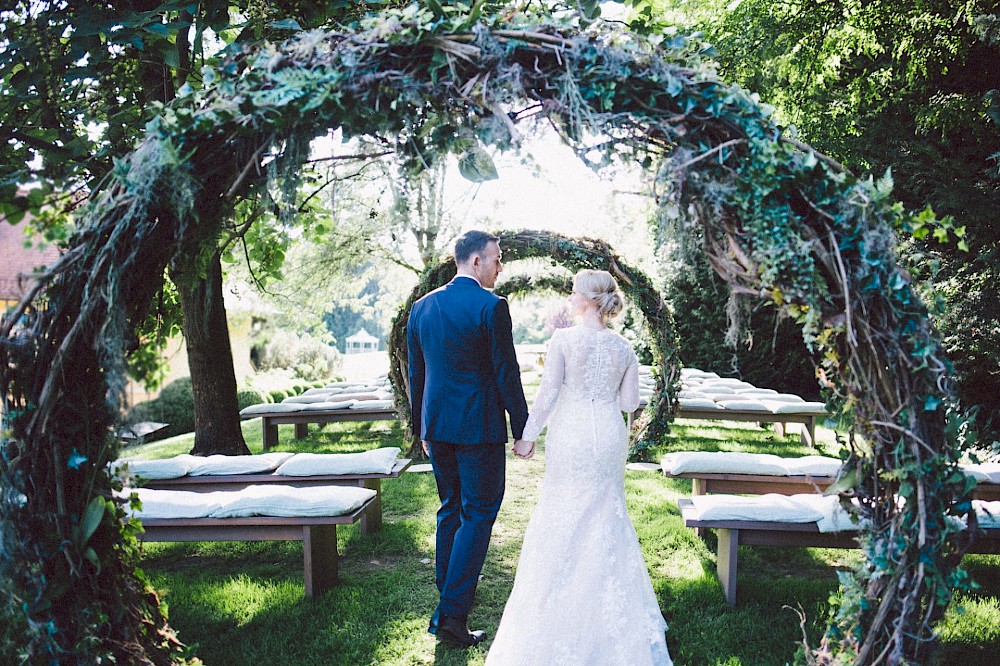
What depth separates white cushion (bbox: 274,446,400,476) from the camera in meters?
5.23

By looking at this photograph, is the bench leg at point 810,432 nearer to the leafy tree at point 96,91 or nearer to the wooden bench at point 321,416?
the wooden bench at point 321,416

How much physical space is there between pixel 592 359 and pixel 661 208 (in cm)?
120

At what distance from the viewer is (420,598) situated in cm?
420

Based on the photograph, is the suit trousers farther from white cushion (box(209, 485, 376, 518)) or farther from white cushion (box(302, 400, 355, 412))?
white cushion (box(302, 400, 355, 412))

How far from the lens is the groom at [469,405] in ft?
11.6

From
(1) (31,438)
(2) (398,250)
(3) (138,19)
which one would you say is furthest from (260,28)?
(2) (398,250)

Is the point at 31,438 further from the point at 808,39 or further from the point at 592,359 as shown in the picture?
the point at 808,39

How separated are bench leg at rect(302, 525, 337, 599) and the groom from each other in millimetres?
954

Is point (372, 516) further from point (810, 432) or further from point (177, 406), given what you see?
point (177, 406)

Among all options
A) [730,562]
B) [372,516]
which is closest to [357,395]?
[372,516]

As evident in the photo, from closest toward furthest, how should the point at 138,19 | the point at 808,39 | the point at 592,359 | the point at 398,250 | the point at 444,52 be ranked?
the point at 444,52, the point at 592,359, the point at 138,19, the point at 808,39, the point at 398,250

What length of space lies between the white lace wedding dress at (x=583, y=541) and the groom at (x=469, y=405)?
0.75 ft

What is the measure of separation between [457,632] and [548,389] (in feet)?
4.62

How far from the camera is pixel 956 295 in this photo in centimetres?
694
